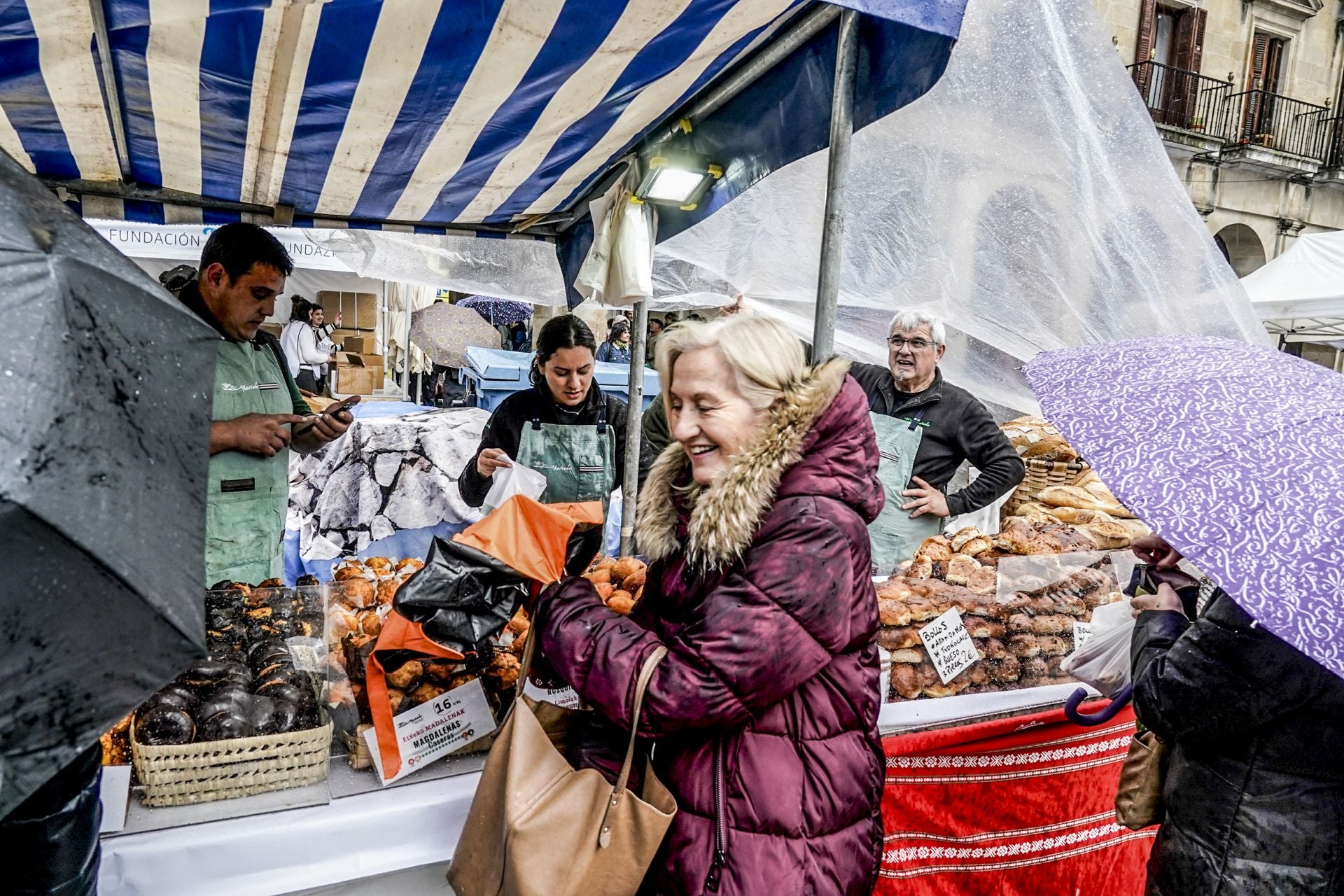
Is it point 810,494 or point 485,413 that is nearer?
point 810,494

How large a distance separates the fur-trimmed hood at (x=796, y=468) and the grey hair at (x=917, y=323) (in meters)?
2.28

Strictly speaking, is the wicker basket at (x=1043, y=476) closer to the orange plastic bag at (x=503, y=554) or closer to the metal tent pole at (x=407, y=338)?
the orange plastic bag at (x=503, y=554)

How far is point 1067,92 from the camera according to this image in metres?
2.98

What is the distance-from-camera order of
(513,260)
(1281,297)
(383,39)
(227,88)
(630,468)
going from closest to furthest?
(383,39) < (227,88) < (630,468) < (513,260) < (1281,297)

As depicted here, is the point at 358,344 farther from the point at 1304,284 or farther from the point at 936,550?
the point at 1304,284

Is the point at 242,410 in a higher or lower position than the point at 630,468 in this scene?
higher

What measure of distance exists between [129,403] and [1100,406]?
67.3 inches

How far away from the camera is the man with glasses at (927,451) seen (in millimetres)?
3814

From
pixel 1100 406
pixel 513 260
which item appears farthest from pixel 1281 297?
pixel 1100 406

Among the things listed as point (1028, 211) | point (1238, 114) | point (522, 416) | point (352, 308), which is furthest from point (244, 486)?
point (1238, 114)

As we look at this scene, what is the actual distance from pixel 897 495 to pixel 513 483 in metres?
1.80

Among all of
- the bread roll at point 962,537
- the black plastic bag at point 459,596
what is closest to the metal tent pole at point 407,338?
the bread roll at point 962,537

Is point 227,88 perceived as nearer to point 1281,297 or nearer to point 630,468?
point 630,468

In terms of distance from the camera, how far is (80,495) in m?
0.78
